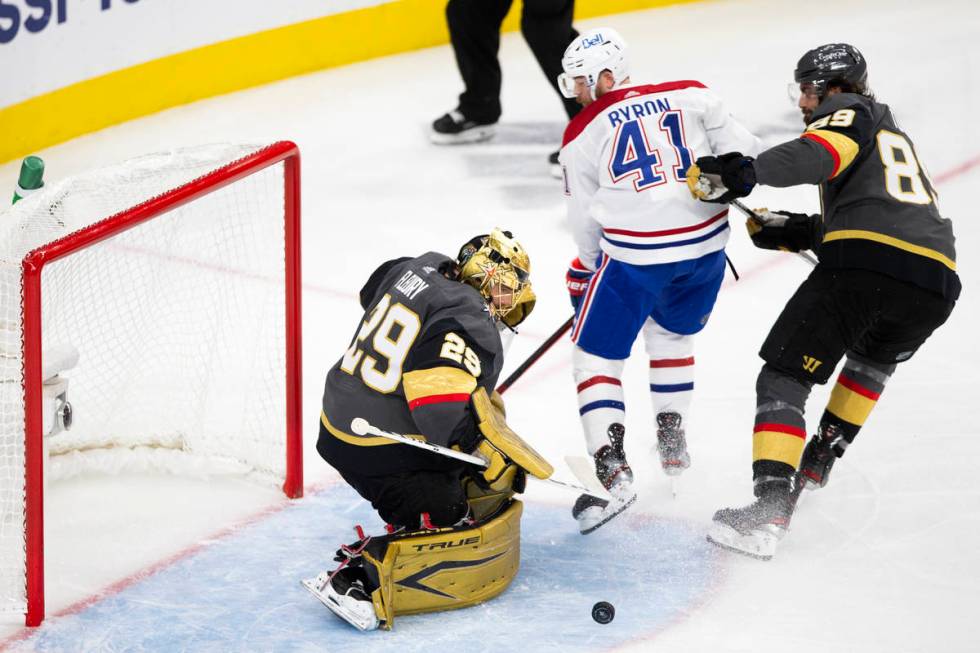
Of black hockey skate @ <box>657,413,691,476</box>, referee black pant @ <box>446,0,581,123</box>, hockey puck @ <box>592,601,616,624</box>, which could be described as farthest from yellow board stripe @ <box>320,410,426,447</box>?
referee black pant @ <box>446,0,581,123</box>

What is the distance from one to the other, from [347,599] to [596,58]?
131 cm

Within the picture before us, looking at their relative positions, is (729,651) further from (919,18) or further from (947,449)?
(919,18)

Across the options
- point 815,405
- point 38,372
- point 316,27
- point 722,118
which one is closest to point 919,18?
point 316,27

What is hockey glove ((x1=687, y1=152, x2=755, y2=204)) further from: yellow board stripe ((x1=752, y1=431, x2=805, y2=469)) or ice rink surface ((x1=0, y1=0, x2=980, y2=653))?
ice rink surface ((x1=0, y1=0, x2=980, y2=653))

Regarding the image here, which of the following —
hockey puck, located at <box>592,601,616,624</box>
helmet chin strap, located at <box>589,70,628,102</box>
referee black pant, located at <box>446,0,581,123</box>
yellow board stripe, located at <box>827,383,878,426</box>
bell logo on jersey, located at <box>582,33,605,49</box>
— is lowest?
hockey puck, located at <box>592,601,616,624</box>

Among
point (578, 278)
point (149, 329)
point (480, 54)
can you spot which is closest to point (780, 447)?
point (578, 278)

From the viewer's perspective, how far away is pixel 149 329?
3717 millimetres

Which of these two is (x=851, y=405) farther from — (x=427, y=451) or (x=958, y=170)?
(x=958, y=170)

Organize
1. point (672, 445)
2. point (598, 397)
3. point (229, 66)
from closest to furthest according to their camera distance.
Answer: point (598, 397)
point (672, 445)
point (229, 66)

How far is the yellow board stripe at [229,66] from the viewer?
5.72 m

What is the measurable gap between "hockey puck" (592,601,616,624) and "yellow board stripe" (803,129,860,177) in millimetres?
1015

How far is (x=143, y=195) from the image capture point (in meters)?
3.24

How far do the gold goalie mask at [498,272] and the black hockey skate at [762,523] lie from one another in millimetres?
722

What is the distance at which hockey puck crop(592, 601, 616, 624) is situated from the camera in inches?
117
